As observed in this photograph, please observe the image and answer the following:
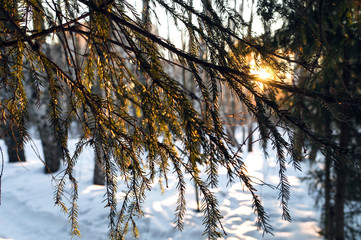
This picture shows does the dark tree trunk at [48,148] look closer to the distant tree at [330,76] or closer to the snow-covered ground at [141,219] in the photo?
the snow-covered ground at [141,219]

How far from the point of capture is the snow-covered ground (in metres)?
4.82

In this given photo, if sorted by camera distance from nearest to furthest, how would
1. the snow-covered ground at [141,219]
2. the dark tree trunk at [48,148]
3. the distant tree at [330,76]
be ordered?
the distant tree at [330,76] < the snow-covered ground at [141,219] < the dark tree trunk at [48,148]

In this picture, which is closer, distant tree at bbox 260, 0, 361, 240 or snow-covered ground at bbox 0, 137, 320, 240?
distant tree at bbox 260, 0, 361, 240

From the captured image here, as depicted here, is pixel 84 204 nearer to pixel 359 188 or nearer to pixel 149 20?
pixel 149 20

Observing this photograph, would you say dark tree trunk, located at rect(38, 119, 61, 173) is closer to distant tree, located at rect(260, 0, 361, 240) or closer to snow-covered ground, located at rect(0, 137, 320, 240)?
snow-covered ground, located at rect(0, 137, 320, 240)

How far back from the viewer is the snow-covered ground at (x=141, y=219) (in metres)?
4.82

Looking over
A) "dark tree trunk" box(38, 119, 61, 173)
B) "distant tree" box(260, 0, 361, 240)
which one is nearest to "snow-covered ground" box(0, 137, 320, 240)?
"dark tree trunk" box(38, 119, 61, 173)

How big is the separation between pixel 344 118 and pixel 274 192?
722 centimetres

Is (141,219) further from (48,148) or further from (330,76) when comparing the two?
(330,76)

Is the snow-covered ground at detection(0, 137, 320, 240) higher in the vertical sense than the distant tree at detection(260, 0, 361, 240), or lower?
lower

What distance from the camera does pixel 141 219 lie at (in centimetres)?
533

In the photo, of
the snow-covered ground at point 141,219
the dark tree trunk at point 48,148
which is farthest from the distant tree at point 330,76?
the dark tree trunk at point 48,148

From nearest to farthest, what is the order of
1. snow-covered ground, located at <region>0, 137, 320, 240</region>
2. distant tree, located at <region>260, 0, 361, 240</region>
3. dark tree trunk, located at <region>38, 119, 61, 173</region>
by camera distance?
distant tree, located at <region>260, 0, 361, 240</region> → snow-covered ground, located at <region>0, 137, 320, 240</region> → dark tree trunk, located at <region>38, 119, 61, 173</region>

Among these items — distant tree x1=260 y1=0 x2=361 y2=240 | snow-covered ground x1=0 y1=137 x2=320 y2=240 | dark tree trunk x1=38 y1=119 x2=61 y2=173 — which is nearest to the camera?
distant tree x1=260 y1=0 x2=361 y2=240
